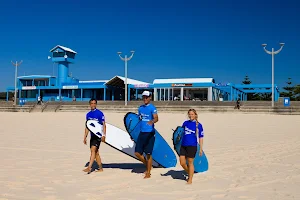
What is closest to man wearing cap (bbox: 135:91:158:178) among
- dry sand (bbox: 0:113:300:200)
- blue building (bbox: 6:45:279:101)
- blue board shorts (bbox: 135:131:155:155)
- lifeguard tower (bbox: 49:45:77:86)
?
blue board shorts (bbox: 135:131:155:155)

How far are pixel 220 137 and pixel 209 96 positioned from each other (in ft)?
94.0

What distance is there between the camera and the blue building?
41250mm

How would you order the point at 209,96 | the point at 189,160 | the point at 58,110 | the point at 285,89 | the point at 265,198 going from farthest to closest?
the point at 285,89 → the point at 209,96 → the point at 58,110 → the point at 189,160 → the point at 265,198

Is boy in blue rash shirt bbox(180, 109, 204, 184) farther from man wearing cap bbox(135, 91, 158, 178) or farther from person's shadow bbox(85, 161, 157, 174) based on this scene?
person's shadow bbox(85, 161, 157, 174)

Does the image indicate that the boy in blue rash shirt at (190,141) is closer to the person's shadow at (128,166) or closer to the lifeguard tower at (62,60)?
the person's shadow at (128,166)

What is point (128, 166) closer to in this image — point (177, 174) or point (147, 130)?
point (177, 174)

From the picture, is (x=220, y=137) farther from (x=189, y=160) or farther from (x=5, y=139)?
(x=5, y=139)

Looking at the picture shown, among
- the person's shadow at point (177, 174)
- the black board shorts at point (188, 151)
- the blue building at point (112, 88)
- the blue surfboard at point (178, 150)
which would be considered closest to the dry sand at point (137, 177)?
the person's shadow at point (177, 174)

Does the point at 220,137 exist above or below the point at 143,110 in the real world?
below

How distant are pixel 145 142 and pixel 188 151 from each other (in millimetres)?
801

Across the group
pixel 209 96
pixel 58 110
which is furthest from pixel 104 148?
pixel 209 96

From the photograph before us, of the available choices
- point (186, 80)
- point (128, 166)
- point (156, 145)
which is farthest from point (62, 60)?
point (156, 145)

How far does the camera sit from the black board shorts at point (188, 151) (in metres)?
5.42

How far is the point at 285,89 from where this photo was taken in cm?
6209
